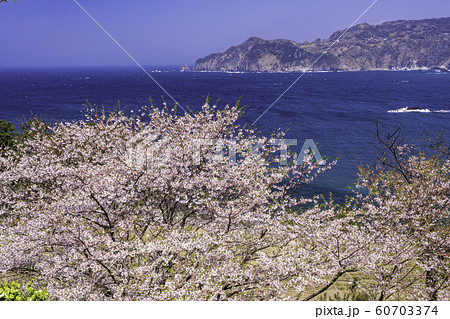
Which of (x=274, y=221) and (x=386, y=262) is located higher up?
(x=274, y=221)

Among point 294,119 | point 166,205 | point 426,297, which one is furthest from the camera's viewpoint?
point 294,119

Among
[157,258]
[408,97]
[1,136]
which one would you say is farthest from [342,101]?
[157,258]

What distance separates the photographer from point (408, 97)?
92125 mm

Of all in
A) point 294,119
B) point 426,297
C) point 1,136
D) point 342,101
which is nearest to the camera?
point 426,297

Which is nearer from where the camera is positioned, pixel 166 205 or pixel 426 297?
pixel 426 297

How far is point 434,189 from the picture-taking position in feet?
33.0

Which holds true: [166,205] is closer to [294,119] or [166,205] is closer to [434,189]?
[434,189]

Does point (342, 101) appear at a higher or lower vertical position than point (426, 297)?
higher

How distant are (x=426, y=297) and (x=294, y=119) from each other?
185 ft

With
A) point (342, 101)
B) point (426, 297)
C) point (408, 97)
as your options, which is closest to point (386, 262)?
point (426, 297)

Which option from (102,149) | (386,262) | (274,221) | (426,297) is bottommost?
(426,297)
